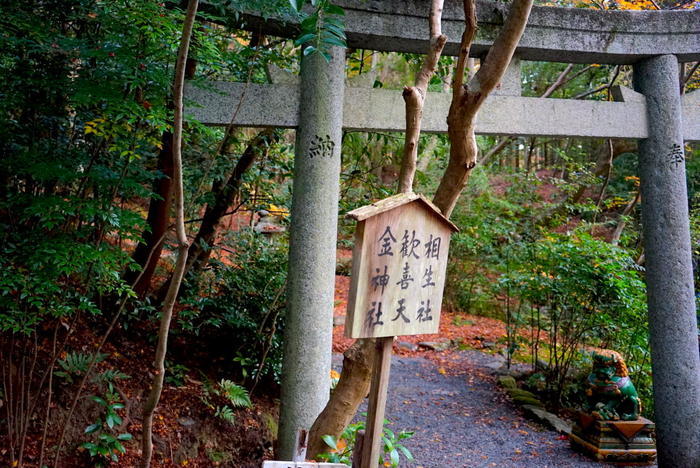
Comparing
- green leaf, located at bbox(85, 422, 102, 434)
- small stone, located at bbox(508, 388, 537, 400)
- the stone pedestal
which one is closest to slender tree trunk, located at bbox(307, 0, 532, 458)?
green leaf, located at bbox(85, 422, 102, 434)

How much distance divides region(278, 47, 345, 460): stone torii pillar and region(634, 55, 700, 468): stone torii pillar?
3.01 meters

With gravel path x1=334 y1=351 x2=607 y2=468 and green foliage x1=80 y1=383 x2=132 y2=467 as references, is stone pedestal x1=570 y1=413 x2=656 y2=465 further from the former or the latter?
green foliage x1=80 y1=383 x2=132 y2=467

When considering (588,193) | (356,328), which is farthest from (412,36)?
(588,193)

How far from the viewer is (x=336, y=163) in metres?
3.76

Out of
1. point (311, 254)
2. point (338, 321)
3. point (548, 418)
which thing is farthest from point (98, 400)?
point (338, 321)

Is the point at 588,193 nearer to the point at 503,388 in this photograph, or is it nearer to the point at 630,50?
the point at 503,388

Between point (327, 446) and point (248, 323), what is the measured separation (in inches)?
86.3

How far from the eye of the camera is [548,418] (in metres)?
5.82

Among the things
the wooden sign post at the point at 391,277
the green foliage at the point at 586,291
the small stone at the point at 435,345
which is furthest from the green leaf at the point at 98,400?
the small stone at the point at 435,345

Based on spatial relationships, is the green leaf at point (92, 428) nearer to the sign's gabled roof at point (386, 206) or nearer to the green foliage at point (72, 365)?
the green foliage at point (72, 365)

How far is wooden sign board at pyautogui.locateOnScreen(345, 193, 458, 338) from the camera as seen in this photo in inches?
80.0

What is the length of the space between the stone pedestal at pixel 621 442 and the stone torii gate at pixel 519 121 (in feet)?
1.08

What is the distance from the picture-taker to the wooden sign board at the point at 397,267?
2031 mm

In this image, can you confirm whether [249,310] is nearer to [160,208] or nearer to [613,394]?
[160,208]
